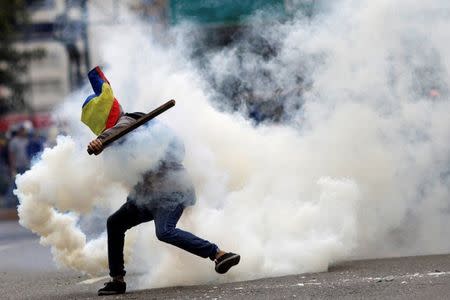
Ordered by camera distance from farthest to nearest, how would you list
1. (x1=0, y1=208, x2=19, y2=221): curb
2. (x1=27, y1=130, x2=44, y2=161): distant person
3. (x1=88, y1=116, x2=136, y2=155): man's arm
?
(x1=0, y1=208, x2=19, y2=221): curb → (x1=27, y1=130, x2=44, y2=161): distant person → (x1=88, y1=116, x2=136, y2=155): man's arm

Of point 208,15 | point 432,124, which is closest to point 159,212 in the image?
point 432,124

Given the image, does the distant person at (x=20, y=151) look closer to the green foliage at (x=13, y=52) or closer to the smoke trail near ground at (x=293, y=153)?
the smoke trail near ground at (x=293, y=153)

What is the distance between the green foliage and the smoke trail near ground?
27.0 m

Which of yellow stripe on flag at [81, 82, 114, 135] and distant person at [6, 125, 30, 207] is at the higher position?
distant person at [6, 125, 30, 207]

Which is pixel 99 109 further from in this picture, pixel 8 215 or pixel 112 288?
pixel 8 215

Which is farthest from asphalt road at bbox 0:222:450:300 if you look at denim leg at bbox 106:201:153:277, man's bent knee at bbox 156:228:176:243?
man's bent knee at bbox 156:228:176:243

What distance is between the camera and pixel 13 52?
136ft

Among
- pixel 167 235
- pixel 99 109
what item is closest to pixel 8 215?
pixel 99 109

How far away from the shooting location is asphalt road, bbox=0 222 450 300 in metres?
8.09

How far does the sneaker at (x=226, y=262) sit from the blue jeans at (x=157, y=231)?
0.24 ft

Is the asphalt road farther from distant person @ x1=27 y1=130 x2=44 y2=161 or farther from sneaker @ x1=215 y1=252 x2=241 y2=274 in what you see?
distant person @ x1=27 y1=130 x2=44 y2=161

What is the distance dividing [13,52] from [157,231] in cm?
3358

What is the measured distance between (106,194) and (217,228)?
0.91 m

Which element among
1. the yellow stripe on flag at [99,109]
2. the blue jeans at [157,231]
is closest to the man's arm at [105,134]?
the yellow stripe on flag at [99,109]
